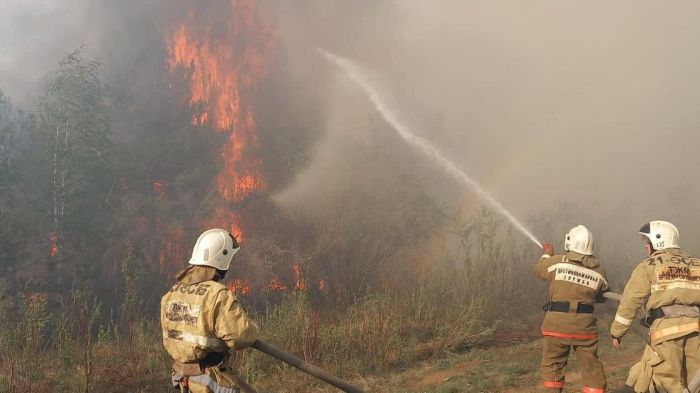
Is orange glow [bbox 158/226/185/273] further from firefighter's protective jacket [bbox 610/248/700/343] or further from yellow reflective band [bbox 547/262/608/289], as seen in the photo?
firefighter's protective jacket [bbox 610/248/700/343]

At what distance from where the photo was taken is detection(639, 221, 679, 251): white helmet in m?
5.00

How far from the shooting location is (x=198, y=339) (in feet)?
10.9

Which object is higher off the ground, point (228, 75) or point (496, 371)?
point (228, 75)

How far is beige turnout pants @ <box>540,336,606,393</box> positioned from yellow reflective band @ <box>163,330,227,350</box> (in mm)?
4298

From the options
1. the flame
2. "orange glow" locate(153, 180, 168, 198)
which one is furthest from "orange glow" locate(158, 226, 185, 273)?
the flame

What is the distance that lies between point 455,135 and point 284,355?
23.3 metres

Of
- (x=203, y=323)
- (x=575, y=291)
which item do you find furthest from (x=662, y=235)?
(x=203, y=323)

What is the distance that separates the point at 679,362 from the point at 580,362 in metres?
1.25

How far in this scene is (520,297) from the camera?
12344 mm

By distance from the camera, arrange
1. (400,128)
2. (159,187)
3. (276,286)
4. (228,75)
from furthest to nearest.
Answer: (400,128), (228,75), (159,187), (276,286)

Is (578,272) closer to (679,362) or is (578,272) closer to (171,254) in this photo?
(679,362)

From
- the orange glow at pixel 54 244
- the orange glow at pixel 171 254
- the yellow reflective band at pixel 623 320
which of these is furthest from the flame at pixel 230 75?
the yellow reflective band at pixel 623 320

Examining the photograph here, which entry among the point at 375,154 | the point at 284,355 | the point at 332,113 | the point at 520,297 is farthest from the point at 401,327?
the point at 332,113

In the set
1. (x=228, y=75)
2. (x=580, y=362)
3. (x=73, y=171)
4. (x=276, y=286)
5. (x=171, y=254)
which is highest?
(x=228, y=75)
